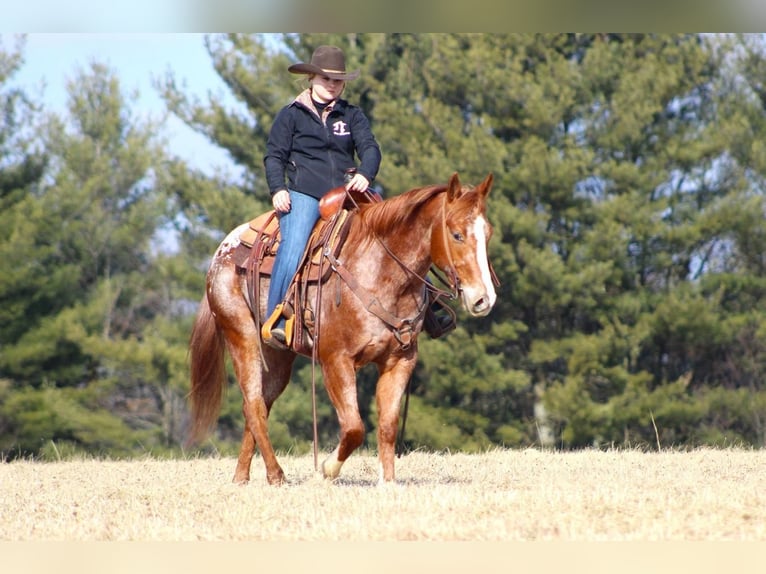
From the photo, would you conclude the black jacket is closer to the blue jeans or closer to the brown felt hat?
the blue jeans

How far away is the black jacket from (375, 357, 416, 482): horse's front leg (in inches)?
57.5

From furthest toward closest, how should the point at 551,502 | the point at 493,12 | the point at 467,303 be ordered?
the point at 467,303, the point at 551,502, the point at 493,12

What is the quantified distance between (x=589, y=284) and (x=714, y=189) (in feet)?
Result: 13.8

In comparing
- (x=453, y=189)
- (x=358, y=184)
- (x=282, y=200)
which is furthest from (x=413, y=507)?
(x=282, y=200)

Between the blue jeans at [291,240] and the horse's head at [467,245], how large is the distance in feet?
3.73

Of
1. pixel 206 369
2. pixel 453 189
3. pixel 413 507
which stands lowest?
pixel 413 507

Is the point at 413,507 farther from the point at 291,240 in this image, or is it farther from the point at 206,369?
the point at 206,369

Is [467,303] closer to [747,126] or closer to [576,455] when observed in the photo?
[576,455]

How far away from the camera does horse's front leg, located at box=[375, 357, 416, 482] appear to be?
7.46 metres

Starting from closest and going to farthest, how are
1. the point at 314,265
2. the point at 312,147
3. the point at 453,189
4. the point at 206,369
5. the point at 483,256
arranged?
the point at 483,256, the point at 453,189, the point at 314,265, the point at 312,147, the point at 206,369

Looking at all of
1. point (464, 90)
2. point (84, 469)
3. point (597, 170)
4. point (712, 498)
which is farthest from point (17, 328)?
point (712, 498)

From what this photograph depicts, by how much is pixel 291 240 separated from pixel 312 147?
0.73 meters

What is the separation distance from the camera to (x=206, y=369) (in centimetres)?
923

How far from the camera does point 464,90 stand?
24156mm
